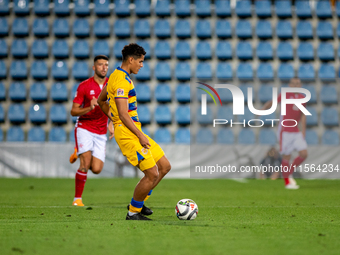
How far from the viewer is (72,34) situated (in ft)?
55.4

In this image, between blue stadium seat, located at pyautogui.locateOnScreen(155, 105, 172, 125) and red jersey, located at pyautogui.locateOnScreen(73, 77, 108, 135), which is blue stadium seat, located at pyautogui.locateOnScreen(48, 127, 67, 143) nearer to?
blue stadium seat, located at pyautogui.locateOnScreen(155, 105, 172, 125)

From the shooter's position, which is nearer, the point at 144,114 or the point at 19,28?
the point at 144,114

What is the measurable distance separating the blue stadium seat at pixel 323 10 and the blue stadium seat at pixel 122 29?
7.51 metres

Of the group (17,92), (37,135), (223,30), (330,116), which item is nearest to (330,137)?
→ (330,116)

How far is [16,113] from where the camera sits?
15438mm

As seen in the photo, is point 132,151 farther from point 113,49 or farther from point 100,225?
point 113,49

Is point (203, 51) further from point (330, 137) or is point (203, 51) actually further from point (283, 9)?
point (330, 137)

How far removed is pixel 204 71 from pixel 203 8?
2818 millimetres

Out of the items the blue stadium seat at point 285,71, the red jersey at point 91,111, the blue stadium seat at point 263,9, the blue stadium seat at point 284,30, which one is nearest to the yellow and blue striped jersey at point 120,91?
the red jersey at point 91,111

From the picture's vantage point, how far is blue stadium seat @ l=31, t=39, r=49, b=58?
54.1ft

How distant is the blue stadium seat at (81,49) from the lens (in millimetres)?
16422

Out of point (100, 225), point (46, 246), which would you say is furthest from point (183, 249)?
point (100, 225)

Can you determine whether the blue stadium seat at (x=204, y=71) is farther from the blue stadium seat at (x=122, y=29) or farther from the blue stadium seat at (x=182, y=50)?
the blue stadium seat at (x=122, y=29)

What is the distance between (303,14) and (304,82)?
161 inches
